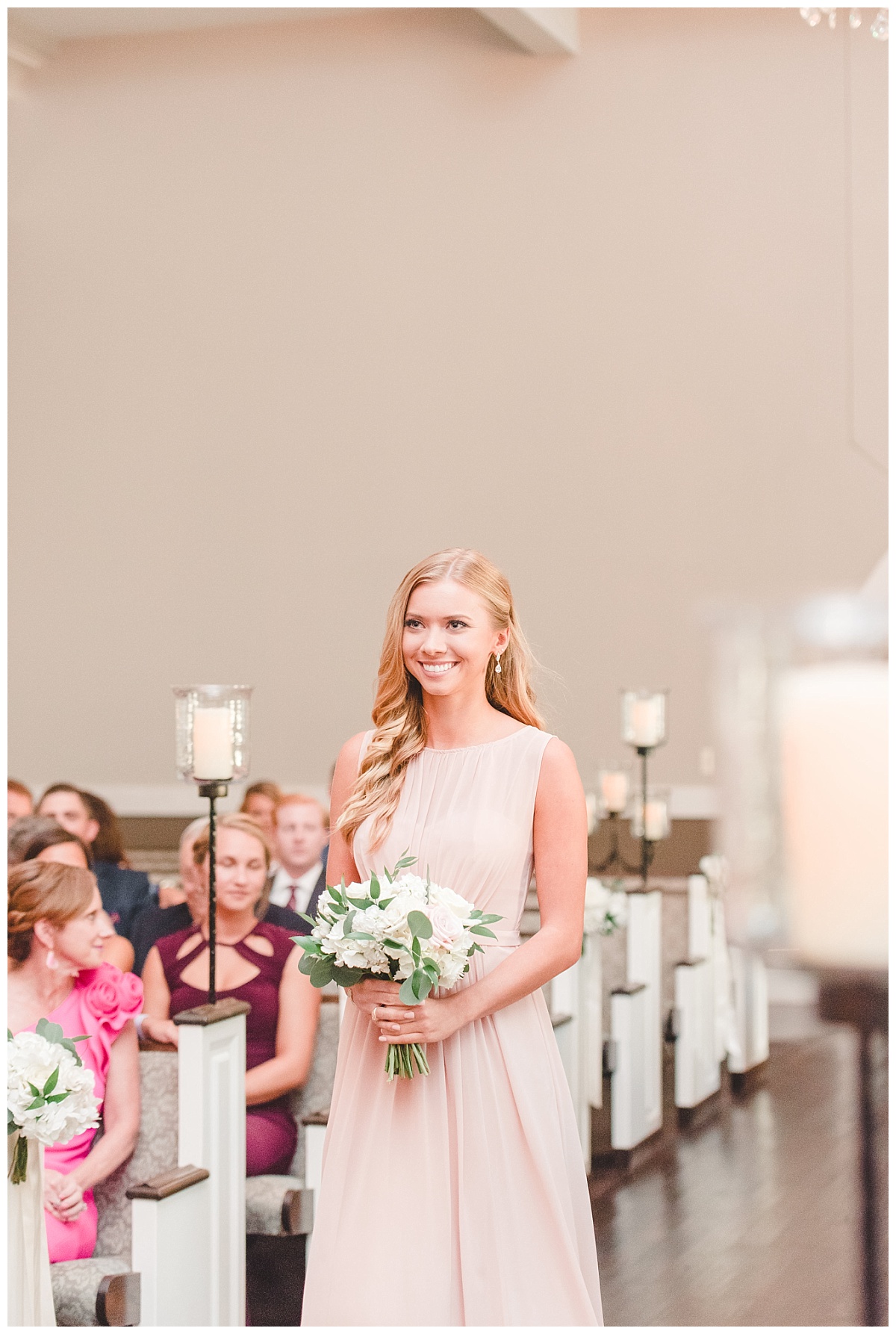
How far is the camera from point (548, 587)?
26.8ft

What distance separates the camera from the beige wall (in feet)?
25.6

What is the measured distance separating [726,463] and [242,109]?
3.81 metres

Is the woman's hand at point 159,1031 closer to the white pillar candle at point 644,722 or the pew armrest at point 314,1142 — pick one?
the pew armrest at point 314,1142

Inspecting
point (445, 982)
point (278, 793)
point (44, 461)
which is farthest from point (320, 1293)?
point (44, 461)

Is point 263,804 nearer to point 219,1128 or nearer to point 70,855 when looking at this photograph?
point 70,855

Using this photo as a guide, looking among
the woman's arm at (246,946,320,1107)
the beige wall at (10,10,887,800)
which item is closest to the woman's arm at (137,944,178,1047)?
the woman's arm at (246,946,320,1107)

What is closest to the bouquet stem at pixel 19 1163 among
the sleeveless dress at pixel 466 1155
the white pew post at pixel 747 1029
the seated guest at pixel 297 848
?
the sleeveless dress at pixel 466 1155

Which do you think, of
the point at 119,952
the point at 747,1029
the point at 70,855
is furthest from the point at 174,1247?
the point at 747,1029

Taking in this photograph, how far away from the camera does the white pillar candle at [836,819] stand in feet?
1.75

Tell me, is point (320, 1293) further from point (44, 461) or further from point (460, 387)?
point (44, 461)

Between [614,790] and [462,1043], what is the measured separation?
4.55 m

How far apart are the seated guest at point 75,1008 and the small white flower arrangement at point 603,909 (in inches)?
85.0

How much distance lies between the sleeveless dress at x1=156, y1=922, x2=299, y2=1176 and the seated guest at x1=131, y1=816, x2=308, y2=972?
396mm

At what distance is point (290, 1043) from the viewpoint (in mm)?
3514
